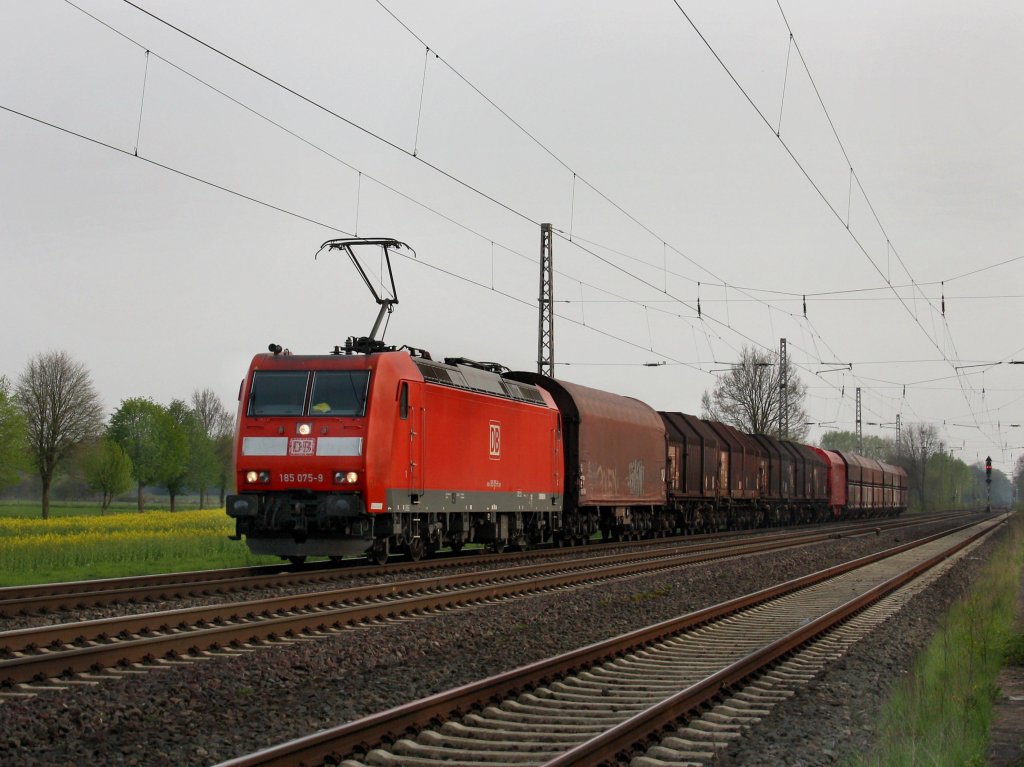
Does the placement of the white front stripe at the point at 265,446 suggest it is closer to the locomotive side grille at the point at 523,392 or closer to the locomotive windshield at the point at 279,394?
the locomotive windshield at the point at 279,394

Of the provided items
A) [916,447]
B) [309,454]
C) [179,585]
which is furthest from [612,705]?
[916,447]

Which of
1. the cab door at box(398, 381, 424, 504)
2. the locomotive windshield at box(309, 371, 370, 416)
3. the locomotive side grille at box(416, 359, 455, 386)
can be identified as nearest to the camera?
the locomotive windshield at box(309, 371, 370, 416)

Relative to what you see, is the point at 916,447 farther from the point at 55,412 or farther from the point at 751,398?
the point at 55,412

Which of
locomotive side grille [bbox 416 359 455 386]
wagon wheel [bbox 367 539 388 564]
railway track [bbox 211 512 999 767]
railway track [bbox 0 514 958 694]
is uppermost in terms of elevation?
locomotive side grille [bbox 416 359 455 386]

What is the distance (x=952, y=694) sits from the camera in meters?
9.25

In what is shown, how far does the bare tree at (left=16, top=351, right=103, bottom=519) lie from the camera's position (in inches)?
2264

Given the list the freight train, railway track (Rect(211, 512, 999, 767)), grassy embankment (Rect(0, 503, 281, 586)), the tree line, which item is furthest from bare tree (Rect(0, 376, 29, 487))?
railway track (Rect(211, 512, 999, 767))

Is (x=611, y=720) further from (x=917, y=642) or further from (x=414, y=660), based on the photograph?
(x=917, y=642)

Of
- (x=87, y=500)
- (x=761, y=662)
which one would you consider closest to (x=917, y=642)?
(x=761, y=662)

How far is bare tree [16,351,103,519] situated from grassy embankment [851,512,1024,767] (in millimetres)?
51110

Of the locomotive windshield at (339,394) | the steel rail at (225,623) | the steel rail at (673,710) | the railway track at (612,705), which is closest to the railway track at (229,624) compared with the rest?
the steel rail at (225,623)

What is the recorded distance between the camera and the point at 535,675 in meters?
9.16

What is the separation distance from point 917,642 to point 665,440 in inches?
832

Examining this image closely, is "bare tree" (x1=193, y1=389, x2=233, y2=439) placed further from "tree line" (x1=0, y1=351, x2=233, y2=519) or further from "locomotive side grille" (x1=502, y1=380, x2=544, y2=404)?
"locomotive side grille" (x1=502, y1=380, x2=544, y2=404)
